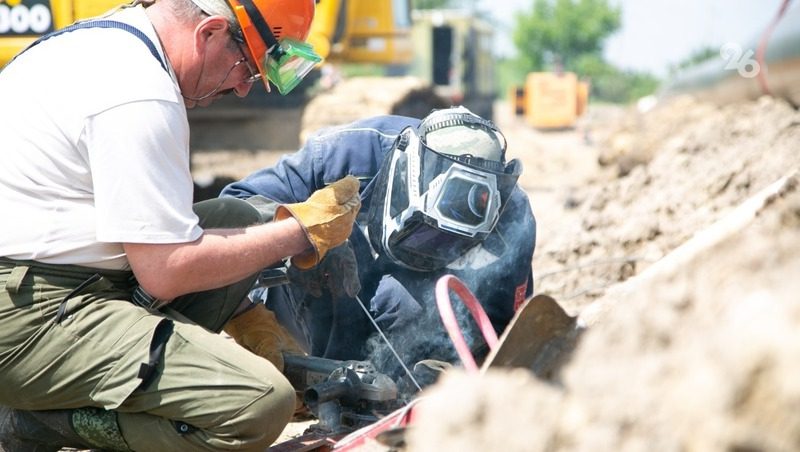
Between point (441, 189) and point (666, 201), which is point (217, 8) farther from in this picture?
point (666, 201)

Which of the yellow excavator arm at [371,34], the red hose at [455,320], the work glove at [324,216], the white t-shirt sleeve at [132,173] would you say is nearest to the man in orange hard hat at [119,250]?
the white t-shirt sleeve at [132,173]

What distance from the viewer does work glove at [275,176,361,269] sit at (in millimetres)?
3004

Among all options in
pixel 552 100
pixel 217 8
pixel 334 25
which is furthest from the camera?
pixel 552 100

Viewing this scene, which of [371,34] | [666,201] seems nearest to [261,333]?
[666,201]

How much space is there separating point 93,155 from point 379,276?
1434 mm

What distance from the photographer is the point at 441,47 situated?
23.2 meters

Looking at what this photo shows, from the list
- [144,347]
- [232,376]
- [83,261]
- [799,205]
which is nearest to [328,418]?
[232,376]

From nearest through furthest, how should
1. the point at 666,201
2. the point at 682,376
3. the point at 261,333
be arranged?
the point at 682,376 → the point at 261,333 → the point at 666,201

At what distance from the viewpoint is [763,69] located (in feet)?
30.1

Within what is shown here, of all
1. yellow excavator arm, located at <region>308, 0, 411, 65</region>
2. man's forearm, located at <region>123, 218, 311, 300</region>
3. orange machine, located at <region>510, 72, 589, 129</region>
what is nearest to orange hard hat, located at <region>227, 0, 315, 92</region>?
man's forearm, located at <region>123, 218, 311, 300</region>

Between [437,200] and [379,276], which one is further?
[379,276]

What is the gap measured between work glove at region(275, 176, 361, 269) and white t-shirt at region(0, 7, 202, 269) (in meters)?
0.40

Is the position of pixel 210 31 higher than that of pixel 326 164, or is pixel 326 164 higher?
pixel 210 31

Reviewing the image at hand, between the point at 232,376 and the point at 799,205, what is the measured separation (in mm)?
1544
